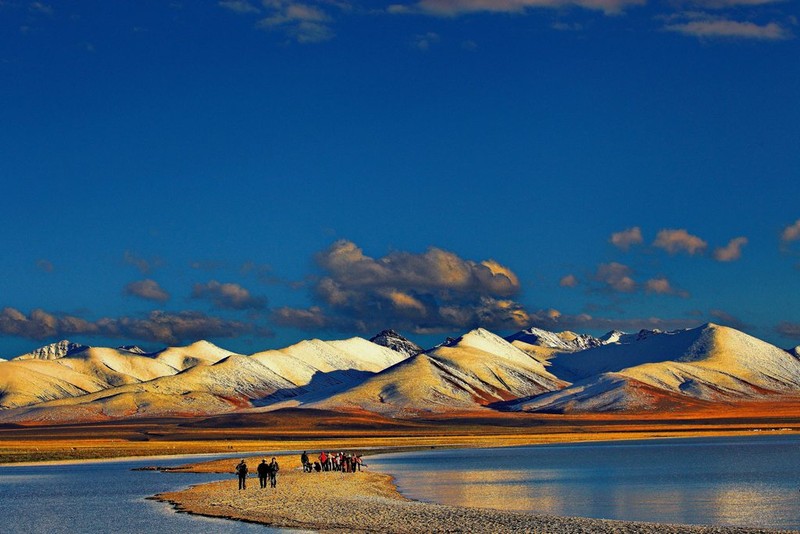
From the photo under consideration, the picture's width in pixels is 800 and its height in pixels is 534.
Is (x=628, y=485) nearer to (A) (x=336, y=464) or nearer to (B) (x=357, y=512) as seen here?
(B) (x=357, y=512)

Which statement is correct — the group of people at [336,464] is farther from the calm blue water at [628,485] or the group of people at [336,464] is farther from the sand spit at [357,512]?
the sand spit at [357,512]

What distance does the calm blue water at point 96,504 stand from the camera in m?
48.2

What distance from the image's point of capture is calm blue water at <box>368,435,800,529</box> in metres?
50.8

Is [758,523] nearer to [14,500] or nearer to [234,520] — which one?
A: [234,520]

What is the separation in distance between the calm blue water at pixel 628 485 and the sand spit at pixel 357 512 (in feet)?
10.0

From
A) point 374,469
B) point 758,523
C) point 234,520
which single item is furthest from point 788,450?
point 234,520

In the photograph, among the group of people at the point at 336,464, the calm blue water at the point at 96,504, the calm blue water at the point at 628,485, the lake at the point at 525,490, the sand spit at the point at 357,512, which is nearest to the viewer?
the sand spit at the point at 357,512

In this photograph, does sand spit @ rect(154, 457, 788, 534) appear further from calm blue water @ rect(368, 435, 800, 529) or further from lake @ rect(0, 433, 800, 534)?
calm blue water @ rect(368, 435, 800, 529)

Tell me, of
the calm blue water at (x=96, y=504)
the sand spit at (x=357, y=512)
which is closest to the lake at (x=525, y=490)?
the calm blue water at (x=96, y=504)

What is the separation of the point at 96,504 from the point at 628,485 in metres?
33.7

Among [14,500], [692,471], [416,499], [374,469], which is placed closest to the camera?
[416,499]

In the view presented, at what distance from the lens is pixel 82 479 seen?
8712 cm

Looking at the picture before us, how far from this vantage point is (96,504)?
6097cm

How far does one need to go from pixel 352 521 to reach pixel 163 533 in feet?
28.6
